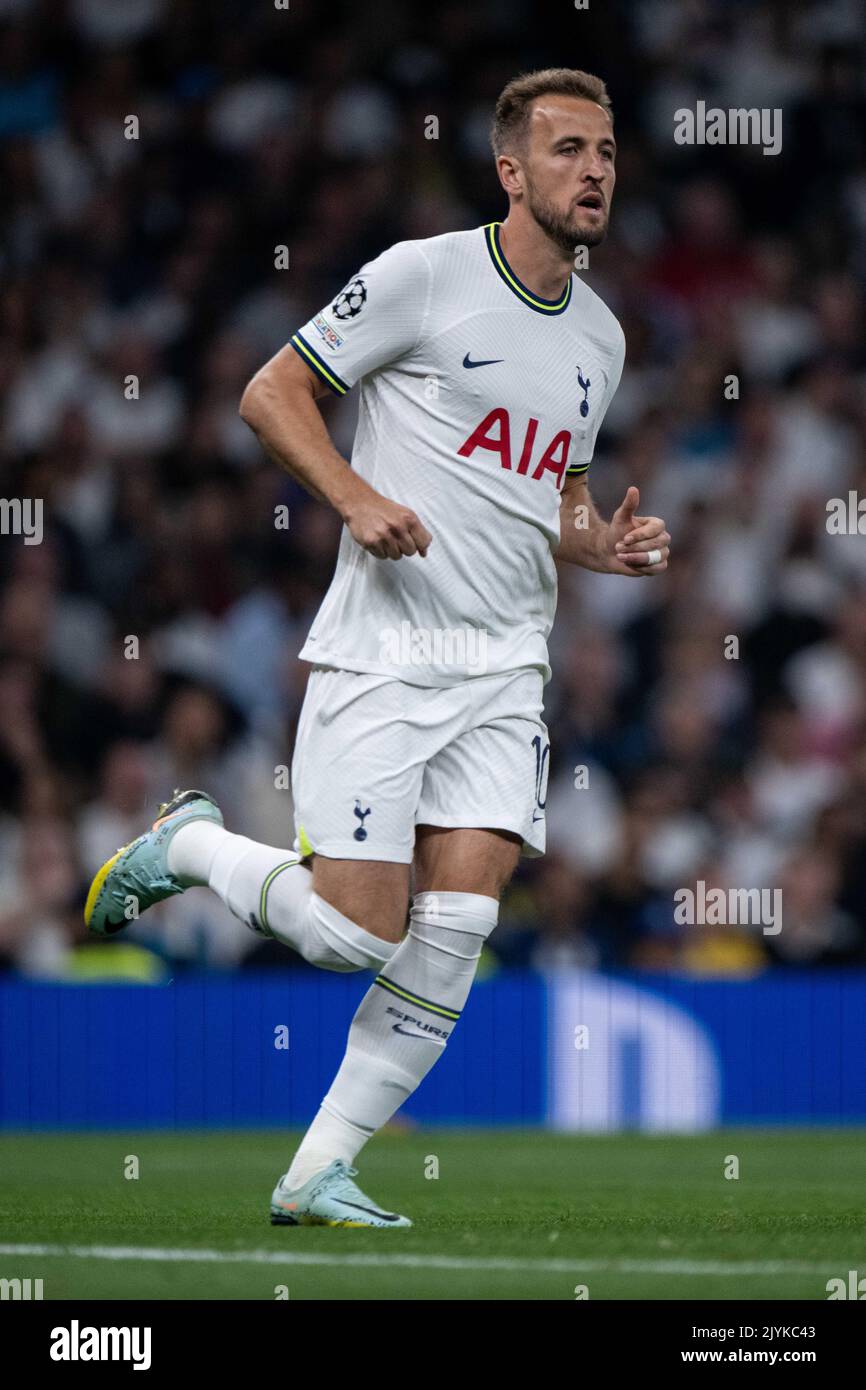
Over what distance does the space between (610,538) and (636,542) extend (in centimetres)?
16

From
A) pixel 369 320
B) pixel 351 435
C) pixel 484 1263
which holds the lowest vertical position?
pixel 484 1263

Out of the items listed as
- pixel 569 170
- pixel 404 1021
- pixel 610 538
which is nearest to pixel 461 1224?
pixel 404 1021

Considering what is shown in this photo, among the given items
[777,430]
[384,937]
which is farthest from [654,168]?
[384,937]

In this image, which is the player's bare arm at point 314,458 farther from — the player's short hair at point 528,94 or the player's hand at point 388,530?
the player's short hair at point 528,94

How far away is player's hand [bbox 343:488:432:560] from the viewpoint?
16.0ft

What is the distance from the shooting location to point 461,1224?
17.0 ft

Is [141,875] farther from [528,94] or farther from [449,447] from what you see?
[528,94]

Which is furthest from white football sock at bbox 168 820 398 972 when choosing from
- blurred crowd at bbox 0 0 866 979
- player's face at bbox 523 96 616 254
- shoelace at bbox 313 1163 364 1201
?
blurred crowd at bbox 0 0 866 979

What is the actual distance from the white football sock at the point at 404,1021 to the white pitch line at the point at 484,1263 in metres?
0.59

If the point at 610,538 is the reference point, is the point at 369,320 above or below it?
above

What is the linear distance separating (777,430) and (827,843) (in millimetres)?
2951

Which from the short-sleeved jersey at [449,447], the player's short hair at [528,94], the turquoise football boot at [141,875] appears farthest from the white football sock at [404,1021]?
the player's short hair at [528,94]

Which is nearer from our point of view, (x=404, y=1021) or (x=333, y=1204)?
(x=333, y=1204)

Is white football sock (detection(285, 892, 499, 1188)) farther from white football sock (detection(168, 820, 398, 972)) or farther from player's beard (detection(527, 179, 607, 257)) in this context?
player's beard (detection(527, 179, 607, 257))
